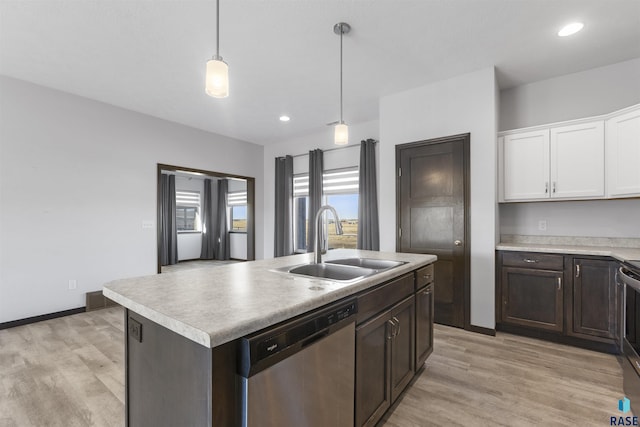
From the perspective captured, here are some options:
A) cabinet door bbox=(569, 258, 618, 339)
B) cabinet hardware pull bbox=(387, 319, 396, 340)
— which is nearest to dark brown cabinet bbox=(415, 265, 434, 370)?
cabinet hardware pull bbox=(387, 319, 396, 340)

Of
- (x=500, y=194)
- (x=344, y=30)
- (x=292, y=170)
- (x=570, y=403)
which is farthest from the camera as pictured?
(x=292, y=170)

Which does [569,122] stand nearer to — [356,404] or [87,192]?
[356,404]

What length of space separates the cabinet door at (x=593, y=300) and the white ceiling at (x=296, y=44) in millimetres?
2050

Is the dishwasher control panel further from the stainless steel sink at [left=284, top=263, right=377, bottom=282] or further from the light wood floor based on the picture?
the light wood floor

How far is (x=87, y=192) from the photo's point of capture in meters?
3.93

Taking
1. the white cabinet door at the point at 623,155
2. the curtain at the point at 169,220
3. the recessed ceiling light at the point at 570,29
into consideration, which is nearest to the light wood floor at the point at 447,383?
the white cabinet door at the point at 623,155

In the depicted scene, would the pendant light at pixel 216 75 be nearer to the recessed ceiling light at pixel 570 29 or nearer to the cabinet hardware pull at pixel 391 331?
the cabinet hardware pull at pixel 391 331

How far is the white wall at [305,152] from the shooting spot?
5.00 metres

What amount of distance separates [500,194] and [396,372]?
247 centimetres

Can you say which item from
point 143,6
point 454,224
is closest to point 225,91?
point 143,6

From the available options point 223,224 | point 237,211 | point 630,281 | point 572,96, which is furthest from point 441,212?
point 223,224

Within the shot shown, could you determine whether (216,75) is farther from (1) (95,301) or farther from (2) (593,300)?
(1) (95,301)

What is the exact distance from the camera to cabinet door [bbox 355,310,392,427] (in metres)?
1.43

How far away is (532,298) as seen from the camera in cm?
296
